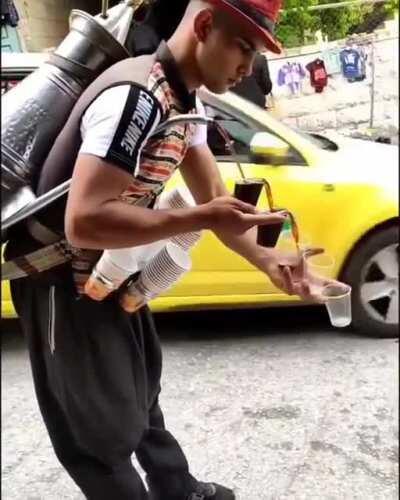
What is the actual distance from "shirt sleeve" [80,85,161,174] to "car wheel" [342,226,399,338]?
0.66 m

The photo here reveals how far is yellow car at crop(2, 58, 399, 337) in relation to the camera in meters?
1.44

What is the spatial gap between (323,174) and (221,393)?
0.55 m

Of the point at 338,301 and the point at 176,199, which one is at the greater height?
the point at 176,199

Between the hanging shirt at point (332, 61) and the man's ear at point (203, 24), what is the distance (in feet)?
0.78

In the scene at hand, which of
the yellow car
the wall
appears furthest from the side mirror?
the wall

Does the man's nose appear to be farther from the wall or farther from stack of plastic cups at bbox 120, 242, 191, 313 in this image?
stack of plastic cups at bbox 120, 242, 191, 313

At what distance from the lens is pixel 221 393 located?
165cm

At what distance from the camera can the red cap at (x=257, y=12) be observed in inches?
44.0

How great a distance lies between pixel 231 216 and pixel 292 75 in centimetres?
31

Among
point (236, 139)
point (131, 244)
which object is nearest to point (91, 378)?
point (131, 244)

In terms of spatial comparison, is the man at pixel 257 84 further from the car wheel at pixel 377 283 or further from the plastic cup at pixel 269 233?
the car wheel at pixel 377 283

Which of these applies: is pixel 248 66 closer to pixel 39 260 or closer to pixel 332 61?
pixel 332 61

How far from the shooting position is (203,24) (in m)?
1.15

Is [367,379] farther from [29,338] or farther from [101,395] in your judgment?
[29,338]
